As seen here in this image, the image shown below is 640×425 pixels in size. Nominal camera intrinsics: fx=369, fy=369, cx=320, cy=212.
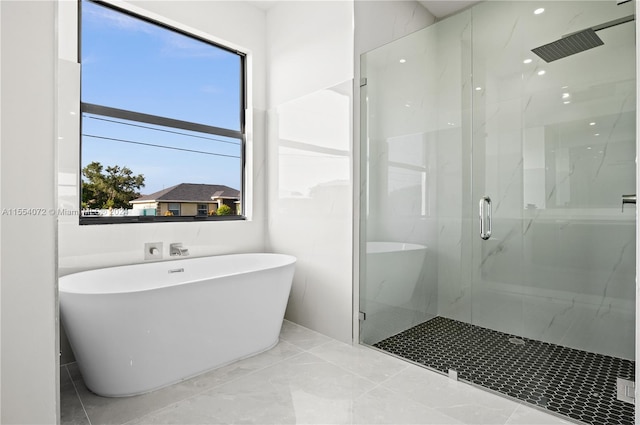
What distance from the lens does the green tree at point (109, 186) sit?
2.71 metres

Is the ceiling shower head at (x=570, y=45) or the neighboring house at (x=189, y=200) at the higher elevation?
the ceiling shower head at (x=570, y=45)

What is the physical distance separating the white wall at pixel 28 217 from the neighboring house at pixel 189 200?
2277 millimetres

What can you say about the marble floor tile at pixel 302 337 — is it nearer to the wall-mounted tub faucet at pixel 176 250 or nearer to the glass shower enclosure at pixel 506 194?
the glass shower enclosure at pixel 506 194

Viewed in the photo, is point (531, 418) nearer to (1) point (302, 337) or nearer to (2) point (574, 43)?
(1) point (302, 337)

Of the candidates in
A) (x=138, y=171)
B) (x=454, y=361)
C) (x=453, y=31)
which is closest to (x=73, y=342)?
(x=138, y=171)

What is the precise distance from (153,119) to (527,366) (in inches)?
127

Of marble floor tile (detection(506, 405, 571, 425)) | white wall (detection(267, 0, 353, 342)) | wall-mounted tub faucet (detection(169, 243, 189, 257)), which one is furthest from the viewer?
wall-mounted tub faucet (detection(169, 243, 189, 257))

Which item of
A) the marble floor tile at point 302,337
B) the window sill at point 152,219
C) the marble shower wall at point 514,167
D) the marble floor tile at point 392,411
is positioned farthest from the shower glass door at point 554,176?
the window sill at point 152,219

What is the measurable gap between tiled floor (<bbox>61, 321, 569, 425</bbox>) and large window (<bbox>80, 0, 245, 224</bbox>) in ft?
4.32

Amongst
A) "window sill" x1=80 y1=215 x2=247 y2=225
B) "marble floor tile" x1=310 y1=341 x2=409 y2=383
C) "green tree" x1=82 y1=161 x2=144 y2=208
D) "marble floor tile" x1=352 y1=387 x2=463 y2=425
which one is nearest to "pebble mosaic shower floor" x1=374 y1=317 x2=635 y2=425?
"marble floor tile" x1=310 y1=341 x2=409 y2=383

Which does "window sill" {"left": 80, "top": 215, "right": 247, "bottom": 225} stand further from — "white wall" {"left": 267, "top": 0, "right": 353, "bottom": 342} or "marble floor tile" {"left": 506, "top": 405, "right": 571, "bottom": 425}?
"marble floor tile" {"left": 506, "top": 405, "right": 571, "bottom": 425}

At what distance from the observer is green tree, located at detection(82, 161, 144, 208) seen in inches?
107

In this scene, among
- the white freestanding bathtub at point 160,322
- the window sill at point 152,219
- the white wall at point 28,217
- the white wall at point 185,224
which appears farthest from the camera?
the window sill at point 152,219

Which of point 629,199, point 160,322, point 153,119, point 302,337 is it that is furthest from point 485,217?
point 153,119
